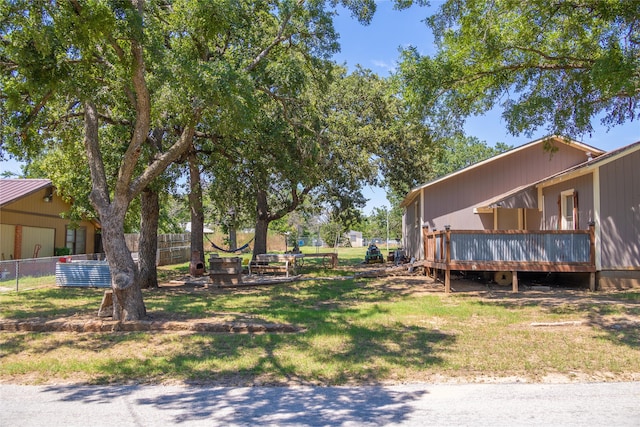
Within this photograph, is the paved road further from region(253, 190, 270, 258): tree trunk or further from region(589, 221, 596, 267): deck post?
region(253, 190, 270, 258): tree trunk

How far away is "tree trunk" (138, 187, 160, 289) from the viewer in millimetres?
14141

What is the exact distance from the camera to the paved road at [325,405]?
167 inches

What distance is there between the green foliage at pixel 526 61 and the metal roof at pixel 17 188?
58.6 ft

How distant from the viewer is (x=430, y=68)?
11.1 meters

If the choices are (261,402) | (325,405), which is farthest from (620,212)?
(261,402)

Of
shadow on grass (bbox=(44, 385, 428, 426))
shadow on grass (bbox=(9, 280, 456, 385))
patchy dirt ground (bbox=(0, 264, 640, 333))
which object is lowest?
shadow on grass (bbox=(44, 385, 428, 426))

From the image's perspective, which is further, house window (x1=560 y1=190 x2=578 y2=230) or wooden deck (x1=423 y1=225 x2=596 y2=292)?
house window (x1=560 y1=190 x2=578 y2=230)

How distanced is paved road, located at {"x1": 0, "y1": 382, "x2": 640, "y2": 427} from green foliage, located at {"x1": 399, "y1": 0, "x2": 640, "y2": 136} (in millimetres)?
7273

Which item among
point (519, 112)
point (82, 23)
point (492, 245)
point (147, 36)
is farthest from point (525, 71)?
point (82, 23)

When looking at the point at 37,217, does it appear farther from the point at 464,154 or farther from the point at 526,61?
the point at 464,154

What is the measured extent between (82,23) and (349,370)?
6616 mm

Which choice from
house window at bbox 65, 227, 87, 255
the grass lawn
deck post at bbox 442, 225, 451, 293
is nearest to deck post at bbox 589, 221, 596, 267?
the grass lawn

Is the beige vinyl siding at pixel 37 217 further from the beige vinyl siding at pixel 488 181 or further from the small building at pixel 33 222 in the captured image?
the beige vinyl siding at pixel 488 181

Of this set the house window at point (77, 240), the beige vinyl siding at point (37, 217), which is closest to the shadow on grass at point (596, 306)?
the beige vinyl siding at point (37, 217)
